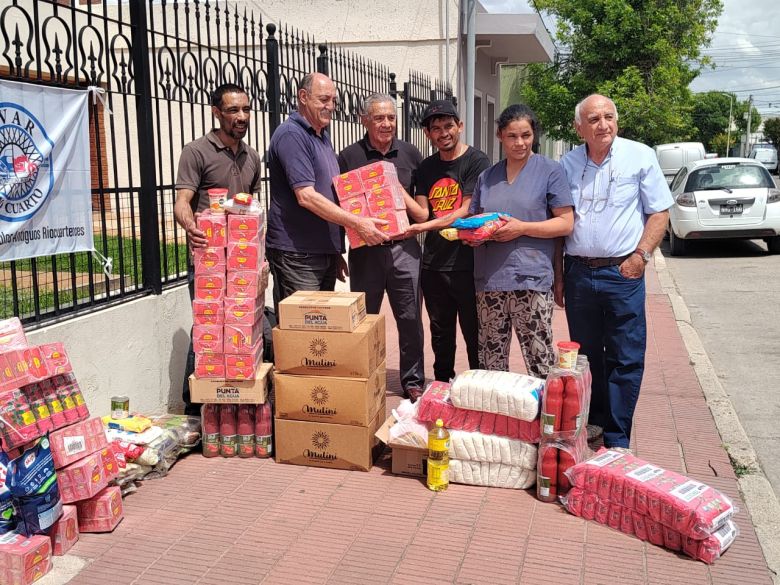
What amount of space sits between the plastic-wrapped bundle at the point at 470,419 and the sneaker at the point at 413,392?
1.11 metres

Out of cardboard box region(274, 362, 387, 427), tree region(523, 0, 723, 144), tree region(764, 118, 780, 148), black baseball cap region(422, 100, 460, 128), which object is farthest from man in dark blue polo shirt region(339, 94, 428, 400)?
tree region(764, 118, 780, 148)

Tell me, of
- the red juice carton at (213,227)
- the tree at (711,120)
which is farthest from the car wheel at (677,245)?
the tree at (711,120)

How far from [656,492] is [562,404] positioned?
0.61m

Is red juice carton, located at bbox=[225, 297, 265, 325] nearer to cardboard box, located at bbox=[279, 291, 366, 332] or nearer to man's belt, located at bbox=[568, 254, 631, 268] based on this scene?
cardboard box, located at bbox=[279, 291, 366, 332]

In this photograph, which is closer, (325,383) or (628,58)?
(325,383)

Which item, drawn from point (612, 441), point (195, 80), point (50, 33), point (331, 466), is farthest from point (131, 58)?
point (50, 33)

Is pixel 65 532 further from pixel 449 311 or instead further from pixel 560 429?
pixel 449 311

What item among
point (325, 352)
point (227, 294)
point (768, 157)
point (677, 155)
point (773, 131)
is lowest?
point (325, 352)

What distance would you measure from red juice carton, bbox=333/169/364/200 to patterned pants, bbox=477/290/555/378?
1004 mm

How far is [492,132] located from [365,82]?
397 inches

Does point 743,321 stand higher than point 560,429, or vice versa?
point 560,429

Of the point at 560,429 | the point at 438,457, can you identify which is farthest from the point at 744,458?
the point at 438,457

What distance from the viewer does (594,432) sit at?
15.4 feet

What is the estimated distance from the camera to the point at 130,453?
4.13 meters
